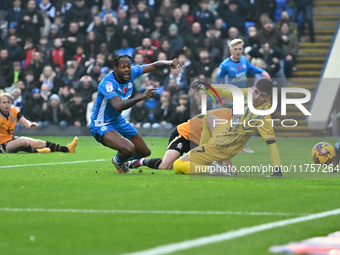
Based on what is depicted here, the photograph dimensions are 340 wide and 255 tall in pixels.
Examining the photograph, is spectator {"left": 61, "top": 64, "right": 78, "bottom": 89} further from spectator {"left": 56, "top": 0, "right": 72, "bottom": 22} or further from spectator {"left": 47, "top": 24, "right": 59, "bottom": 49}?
spectator {"left": 56, "top": 0, "right": 72, "bottom": 22}

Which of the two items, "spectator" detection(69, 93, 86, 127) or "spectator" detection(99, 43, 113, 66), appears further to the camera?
"spectator" detection(99, 43, 113, 66)

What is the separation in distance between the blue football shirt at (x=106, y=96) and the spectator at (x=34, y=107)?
470 inches

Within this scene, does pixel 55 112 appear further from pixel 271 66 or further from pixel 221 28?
pixel 271 66

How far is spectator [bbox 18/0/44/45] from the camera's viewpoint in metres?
22.2

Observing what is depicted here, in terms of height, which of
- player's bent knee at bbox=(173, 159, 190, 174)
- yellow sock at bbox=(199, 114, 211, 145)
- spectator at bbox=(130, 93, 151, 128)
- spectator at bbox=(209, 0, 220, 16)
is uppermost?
spectator at bbox=(209, 0, 220, 16)

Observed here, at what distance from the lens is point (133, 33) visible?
68.3ft

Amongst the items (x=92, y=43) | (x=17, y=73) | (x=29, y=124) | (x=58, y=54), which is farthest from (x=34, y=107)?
(x=29, y=124)

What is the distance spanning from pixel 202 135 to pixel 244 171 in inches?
29.5

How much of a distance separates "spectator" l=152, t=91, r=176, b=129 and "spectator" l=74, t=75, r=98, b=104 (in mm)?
2301

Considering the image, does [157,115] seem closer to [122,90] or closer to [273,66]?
[273,66]

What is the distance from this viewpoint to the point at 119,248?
3760 millimetres

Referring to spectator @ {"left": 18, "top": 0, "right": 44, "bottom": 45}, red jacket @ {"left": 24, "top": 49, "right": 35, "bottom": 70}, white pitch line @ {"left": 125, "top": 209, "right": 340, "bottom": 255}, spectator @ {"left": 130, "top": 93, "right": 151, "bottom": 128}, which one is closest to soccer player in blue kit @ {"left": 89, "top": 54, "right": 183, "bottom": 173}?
white pitch line @ {"left": 125, "top": 209, "right": 340, "bottom": 255}

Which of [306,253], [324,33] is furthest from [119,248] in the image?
[324,33]

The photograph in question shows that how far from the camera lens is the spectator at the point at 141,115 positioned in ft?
63.3
